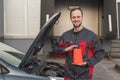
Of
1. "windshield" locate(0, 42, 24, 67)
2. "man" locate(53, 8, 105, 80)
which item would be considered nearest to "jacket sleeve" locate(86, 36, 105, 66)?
"man" locate(53, 8, 105, 80)

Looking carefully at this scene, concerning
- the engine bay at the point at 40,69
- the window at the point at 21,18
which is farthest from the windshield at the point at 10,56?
the window at the point at 21,18

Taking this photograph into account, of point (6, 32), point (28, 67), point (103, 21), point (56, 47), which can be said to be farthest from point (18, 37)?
point (56, 47)

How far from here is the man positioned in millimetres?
4262

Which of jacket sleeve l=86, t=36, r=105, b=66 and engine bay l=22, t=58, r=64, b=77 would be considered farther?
engine bay l=22, t=58, r=64, b=77

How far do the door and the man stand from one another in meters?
10.7

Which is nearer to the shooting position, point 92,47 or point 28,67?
point 92,47

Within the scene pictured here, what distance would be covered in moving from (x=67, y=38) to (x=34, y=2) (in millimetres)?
11244

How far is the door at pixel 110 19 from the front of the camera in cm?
1495

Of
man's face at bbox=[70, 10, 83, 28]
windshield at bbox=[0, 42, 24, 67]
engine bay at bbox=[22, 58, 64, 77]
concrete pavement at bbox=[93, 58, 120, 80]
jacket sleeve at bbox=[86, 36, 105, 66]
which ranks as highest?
man's face at bbox=[70, 10, 83, 28]

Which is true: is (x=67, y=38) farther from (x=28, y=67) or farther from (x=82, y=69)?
(x=28, y=67)

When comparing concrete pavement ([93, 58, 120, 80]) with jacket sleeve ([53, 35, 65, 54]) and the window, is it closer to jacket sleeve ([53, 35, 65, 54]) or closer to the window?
the window

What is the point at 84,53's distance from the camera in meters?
4.28

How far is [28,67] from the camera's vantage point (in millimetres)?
5488

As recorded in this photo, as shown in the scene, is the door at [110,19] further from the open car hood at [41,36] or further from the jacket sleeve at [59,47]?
the jacket sleeve at [59,47]
